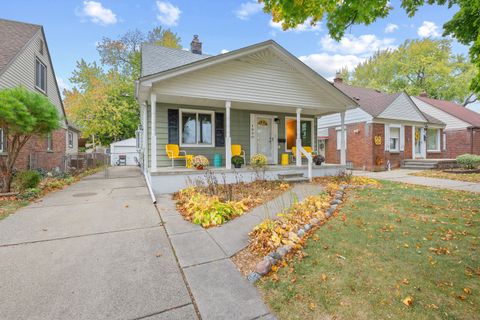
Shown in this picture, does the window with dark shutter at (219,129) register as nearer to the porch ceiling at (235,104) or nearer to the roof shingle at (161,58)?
the porch ceiling at (235,104)

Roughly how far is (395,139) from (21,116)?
1841cm

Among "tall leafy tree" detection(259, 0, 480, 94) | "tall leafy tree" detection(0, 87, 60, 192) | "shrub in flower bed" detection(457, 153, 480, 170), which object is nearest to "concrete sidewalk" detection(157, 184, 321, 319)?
"tall leafy tree" detection(259, 0, 480, 94)

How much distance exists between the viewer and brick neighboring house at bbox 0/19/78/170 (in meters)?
9.94

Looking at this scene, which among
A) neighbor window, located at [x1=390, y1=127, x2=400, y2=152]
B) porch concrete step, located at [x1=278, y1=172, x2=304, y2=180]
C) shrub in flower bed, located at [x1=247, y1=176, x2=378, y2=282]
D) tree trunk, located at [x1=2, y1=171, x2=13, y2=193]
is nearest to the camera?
shrub in flower bed, located at [x1=247, y1=176, x2=378, y2=282]

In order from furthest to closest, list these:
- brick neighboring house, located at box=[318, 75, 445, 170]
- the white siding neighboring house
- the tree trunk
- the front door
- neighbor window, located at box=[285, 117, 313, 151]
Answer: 1. the white siding neighboring house
2. brick neighboring house, located at box=[318, 75, 445, 170]
3. neighbor window, located at box=[285, 117, 313, 151]
4. the front door
5. the tree trunk

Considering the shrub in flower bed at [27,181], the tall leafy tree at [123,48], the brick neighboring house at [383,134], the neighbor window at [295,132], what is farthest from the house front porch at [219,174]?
the tall leafy tree at [123,48]

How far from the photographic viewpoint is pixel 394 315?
206 cm

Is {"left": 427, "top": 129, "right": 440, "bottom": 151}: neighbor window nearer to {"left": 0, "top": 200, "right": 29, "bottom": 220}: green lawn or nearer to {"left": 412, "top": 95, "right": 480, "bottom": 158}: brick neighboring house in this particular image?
{"left": 412, "top": 95, "right": 480, "bottom": 158}: brick neighboring house

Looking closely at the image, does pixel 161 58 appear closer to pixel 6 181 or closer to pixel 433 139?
pixel 6 181

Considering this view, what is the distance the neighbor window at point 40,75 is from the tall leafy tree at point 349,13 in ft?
43.9

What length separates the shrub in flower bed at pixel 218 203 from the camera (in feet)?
15.0

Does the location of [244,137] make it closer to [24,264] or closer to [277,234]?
[277,234]

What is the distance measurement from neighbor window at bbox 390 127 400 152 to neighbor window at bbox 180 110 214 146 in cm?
1205

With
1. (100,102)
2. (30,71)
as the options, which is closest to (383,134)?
(30,71)
